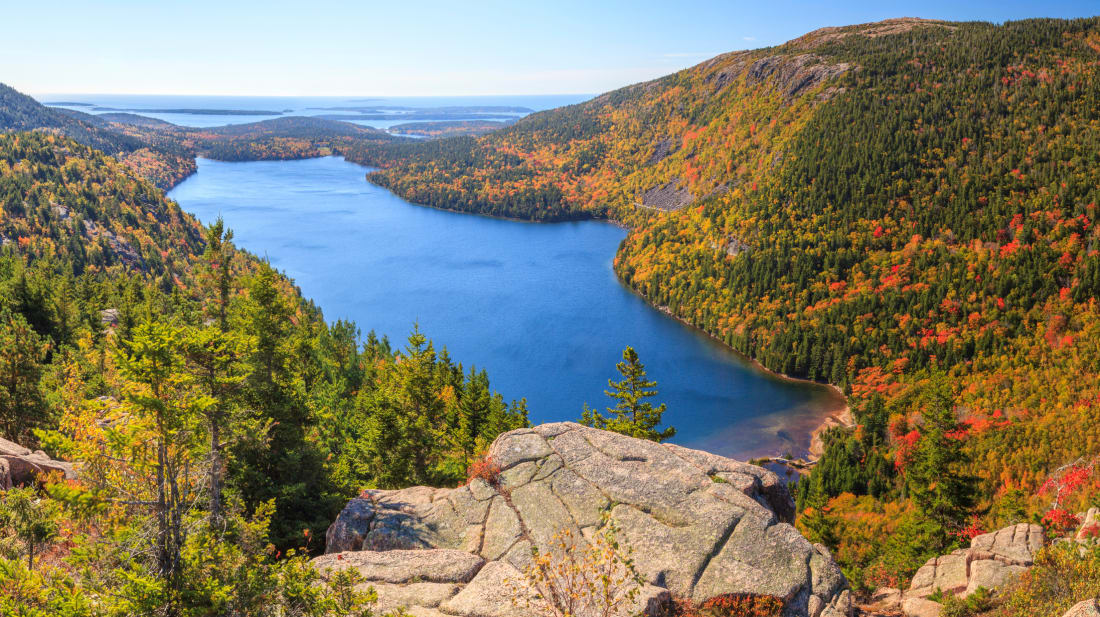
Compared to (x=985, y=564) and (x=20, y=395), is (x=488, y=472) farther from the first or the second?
(x=20, y=395)

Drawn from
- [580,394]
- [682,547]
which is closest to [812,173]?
[580,394]

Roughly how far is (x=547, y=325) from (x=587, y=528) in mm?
96661

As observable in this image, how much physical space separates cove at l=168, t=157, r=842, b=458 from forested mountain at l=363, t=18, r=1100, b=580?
26.6 ft

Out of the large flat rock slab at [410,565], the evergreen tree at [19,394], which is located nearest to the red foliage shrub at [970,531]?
the large flat rock slab at [410,565]

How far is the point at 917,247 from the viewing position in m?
109

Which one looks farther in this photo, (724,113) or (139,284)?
(724,113)

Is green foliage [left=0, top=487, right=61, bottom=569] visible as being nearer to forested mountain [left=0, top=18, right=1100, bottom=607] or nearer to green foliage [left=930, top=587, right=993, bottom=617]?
forested mountain [left=0, top=18, right=1100, bottom=607]

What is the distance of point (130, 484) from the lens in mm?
14062

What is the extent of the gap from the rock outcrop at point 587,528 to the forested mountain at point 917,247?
3070 centimetres

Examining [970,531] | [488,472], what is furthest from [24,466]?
[970,531]

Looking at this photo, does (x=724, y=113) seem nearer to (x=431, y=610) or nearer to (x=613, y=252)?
(x=613, y=252)

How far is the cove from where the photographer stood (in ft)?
278

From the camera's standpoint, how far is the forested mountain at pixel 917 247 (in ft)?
238

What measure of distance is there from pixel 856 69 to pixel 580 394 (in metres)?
126
